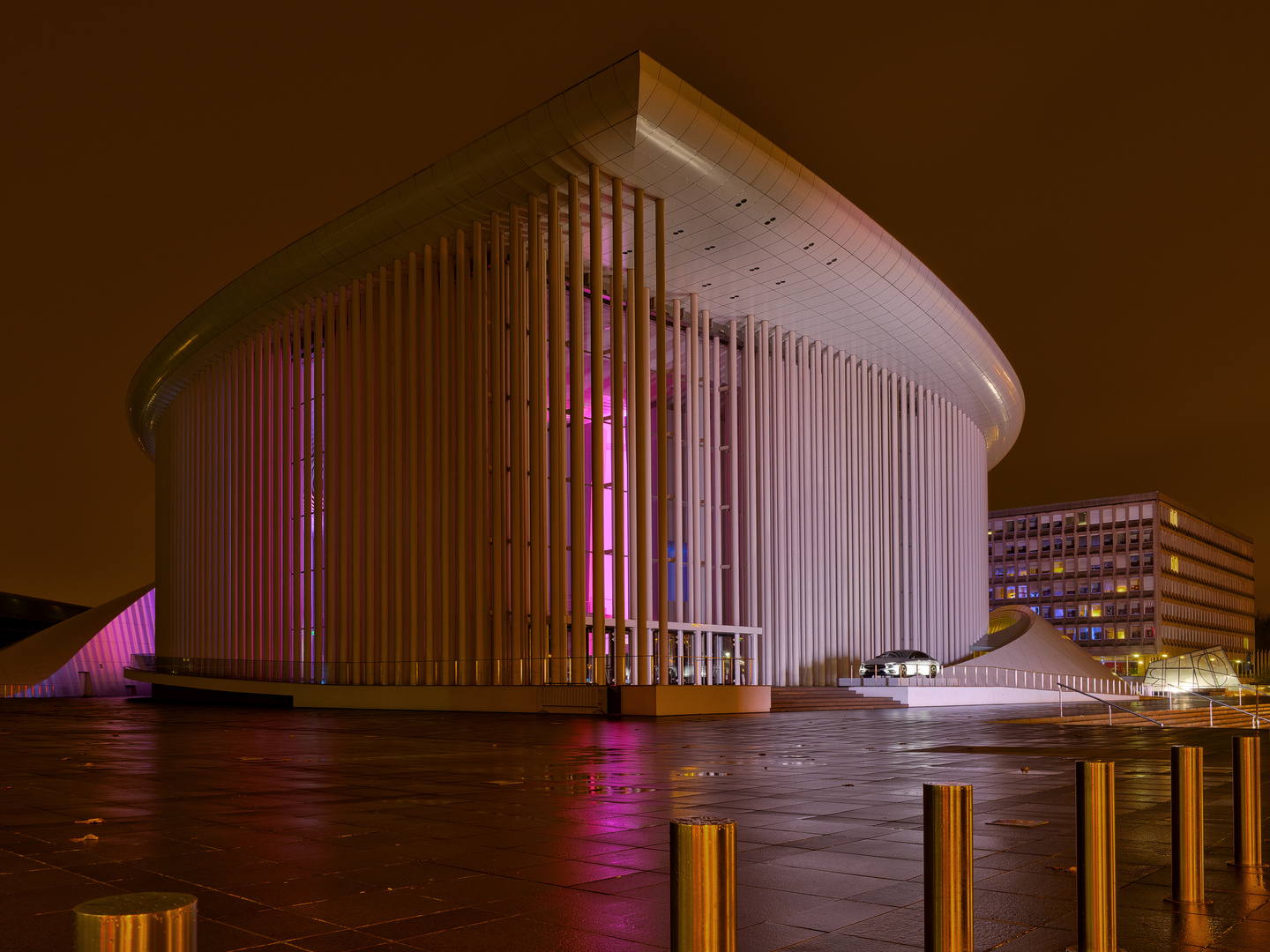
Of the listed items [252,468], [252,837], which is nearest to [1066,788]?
[252,837]

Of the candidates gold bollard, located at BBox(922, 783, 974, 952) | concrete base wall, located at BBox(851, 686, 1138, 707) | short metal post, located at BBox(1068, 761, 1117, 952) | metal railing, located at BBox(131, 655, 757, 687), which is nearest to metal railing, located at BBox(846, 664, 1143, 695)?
concrete base wall, located at BBox(851, 686, 1138, 707)

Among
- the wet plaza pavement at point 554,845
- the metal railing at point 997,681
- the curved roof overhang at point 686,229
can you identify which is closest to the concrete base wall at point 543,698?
the wet plaza pavement at point 554,845

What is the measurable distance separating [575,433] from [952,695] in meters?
19.5

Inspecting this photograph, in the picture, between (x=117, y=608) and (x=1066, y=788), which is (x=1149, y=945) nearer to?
(x=1066, y=788)

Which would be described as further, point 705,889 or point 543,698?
point 543,698

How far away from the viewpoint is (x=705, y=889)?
2.76m

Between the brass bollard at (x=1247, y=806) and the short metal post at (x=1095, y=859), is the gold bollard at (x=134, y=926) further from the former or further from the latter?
the brass bollard at (x=1247, y=806)

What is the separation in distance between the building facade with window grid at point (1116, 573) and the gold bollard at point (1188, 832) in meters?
113

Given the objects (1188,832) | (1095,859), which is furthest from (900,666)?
(1095,859)

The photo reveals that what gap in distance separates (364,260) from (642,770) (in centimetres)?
2890

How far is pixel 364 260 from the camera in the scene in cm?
3728

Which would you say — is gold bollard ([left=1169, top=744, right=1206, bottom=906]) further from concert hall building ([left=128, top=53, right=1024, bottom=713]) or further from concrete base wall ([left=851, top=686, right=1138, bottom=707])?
concrete base wall ([left=851, top=686, right=1138, bottom=707])

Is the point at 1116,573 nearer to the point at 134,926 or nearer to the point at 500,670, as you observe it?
the point at 500,670

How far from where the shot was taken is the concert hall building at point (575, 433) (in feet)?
102
